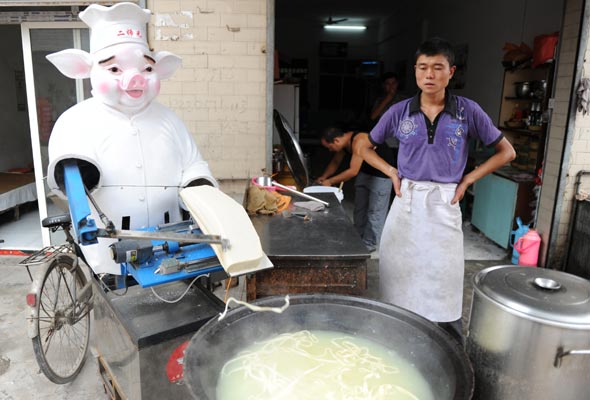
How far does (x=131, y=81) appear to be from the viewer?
8.20 feet

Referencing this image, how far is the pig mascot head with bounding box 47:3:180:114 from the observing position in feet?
8.18

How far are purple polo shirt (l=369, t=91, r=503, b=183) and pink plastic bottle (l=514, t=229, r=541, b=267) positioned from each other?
8.14ft

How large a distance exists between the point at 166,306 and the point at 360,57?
15547 mm

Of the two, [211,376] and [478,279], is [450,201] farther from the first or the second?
[211,376]

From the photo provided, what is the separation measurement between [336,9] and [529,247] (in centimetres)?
987

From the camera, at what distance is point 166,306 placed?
7.04 ft

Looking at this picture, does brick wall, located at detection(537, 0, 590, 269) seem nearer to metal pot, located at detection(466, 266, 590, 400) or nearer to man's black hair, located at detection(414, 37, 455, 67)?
man's black hair, located at detection(414, 37, 455, 67)

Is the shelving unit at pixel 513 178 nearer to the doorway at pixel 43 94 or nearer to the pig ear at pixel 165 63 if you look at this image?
the pig ear at pixel 165 63

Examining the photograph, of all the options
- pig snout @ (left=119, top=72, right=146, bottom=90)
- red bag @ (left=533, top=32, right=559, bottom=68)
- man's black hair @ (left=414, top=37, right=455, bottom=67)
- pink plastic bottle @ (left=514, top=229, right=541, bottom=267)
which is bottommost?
pink plastic bottle @ (left=514, top=229, right=541, bottom=267)

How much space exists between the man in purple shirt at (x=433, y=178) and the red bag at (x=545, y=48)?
116 inches

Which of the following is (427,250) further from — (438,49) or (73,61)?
(73,61)

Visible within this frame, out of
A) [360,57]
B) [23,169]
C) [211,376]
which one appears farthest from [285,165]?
[360,57]

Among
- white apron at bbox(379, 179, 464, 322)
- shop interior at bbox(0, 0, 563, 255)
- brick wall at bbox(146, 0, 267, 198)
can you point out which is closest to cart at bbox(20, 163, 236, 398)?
white apron at bbox(379, 179, 464, 322)

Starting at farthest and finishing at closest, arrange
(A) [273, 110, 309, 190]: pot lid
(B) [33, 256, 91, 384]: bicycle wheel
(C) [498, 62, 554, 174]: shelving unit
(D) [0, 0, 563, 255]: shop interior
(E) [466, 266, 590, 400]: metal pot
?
(D) [0, 0, 563, 255]: shop interior → (C) [498, 62, 554, 174]: shelving unit → (A) [273, 110, 309, 190]: pot lid → (B) [33, 256, 91, 384]: bicycle wheel → (E) [466, 266, 590, 400]: metal pot
